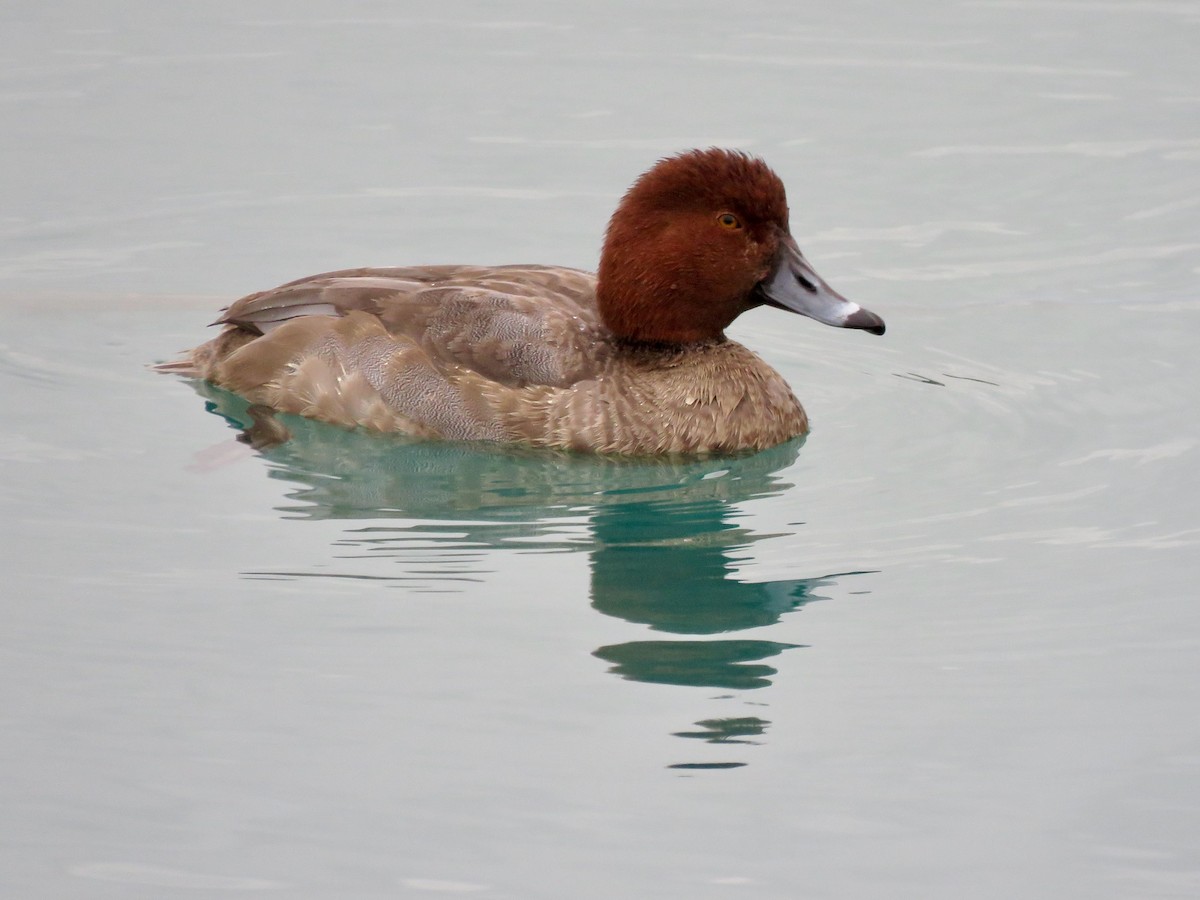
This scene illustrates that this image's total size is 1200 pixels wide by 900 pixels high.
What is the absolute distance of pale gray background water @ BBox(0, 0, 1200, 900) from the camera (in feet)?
16.8

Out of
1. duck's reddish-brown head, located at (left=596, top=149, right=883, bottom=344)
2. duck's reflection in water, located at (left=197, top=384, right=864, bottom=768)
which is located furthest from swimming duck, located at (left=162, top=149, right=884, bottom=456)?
duck's reflection in water, located at (left=197, top=384, right=864, bottom=768)

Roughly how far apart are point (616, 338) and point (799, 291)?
840 millimetres

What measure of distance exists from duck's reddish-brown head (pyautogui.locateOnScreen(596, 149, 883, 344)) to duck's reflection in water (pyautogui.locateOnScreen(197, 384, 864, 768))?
27.1 inches

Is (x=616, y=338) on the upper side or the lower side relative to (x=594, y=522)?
upper

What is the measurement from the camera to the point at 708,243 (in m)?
8.01

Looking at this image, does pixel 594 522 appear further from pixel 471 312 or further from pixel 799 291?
pixel 799 291

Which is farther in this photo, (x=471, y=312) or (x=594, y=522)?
(x=471, y=312)

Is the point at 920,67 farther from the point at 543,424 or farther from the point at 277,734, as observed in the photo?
the point at 277,734

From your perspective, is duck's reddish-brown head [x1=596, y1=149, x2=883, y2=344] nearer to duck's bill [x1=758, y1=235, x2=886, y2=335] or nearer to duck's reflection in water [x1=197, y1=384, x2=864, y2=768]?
duck's bill [x1=758, y1=235, x2=886, y2=335]

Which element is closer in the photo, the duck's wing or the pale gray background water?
the pale gray background water

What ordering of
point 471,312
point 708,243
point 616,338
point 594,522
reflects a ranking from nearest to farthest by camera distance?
1. point 594,522
2. point 708,243
3. point 471,312
4. point 616,338

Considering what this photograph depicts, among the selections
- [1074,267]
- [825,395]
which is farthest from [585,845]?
[1074,267]

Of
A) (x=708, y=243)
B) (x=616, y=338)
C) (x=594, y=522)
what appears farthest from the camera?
(x=616, y=338)

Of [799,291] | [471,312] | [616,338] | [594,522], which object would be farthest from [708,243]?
[594,522]
